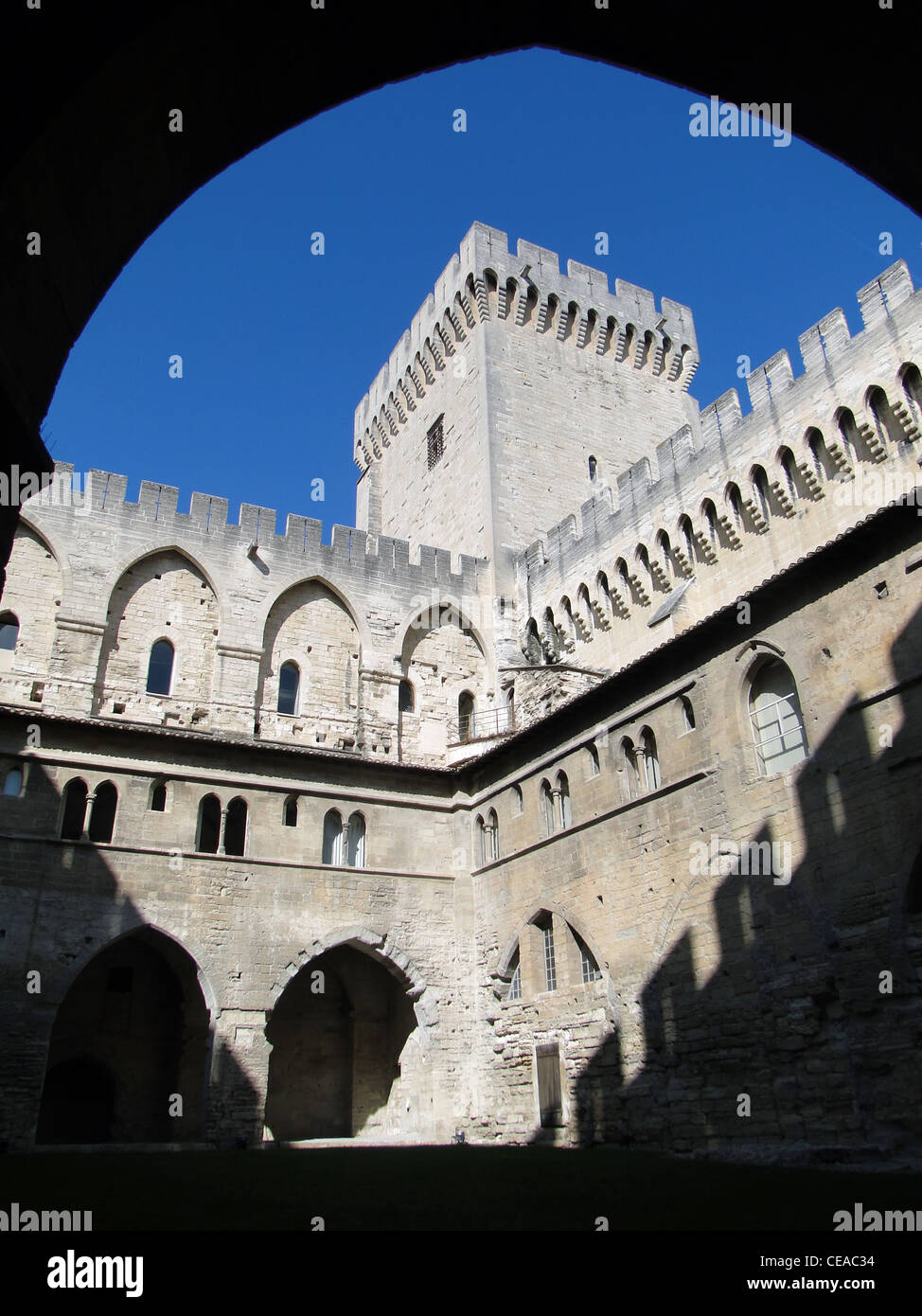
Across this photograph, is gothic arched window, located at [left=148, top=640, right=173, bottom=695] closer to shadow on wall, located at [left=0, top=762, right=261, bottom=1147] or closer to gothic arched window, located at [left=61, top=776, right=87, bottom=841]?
gothic arched window, located at [left=61, top=776, right=87, bottom=841]

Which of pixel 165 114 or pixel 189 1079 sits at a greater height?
pixel 165 114

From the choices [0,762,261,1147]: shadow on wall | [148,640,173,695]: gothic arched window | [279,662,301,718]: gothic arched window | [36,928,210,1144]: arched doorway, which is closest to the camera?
[0,762,261,1147]: shadow on wall

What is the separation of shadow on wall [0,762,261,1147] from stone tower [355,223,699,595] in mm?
14109

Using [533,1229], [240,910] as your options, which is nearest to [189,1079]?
[240,910]

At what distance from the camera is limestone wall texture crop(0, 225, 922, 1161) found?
45.5 ft

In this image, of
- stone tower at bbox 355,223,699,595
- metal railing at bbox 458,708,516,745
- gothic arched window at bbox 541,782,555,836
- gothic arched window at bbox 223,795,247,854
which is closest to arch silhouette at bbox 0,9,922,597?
gothic arched window at bbox 541,782,555,836

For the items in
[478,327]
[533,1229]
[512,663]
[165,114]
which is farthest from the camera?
[478,327]

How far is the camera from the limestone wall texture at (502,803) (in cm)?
1387

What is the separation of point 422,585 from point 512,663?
11.0 ft

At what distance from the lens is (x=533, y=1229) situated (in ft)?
21.9

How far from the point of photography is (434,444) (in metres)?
34.9

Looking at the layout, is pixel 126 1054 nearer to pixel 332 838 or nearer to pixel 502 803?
pixel 332 838

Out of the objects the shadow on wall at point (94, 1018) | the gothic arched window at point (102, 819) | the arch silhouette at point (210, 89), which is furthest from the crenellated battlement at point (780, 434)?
the shadow on wall at point (94, 1018)
